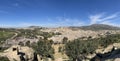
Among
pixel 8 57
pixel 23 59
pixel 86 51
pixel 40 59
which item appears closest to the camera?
pixel 8 57

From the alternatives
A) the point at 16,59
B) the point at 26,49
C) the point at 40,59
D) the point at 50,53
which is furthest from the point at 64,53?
the point at 16,59

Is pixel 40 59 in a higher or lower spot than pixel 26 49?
lower

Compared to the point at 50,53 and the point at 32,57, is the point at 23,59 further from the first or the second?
the point at 50,53

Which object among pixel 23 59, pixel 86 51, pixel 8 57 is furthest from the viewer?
pixel 86 51

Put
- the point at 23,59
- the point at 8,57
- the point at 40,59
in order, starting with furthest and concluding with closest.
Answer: the point at 40,59 → the point at 23,59 → the point at 8,57

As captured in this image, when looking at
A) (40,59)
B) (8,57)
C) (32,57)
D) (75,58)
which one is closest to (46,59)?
(40,59)

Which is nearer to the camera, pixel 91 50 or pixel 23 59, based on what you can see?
pixel 23 59

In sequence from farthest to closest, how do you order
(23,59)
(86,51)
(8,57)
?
1. (86,51)
2. (23,59)
3. (8,57)

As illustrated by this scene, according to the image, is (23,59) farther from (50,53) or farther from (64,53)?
(64,53)

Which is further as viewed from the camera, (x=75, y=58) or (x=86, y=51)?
(x=86, y=51)
